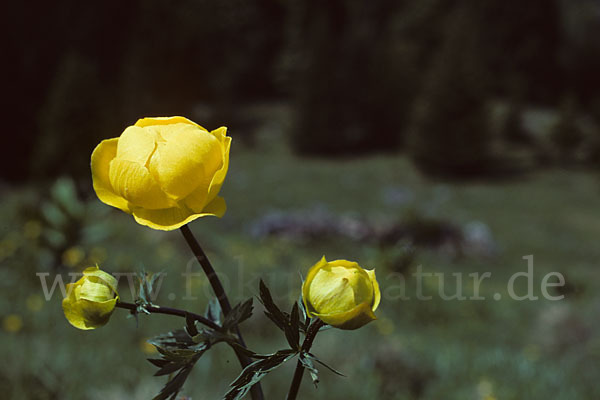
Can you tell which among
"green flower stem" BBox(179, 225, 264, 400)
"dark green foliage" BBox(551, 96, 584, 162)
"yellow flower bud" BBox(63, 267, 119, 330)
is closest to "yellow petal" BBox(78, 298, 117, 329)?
"yellow flower bud" BBox(63, 267, 119, 330)

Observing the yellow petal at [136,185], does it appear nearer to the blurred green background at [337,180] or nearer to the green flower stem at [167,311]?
the green flower stem at [167,311]

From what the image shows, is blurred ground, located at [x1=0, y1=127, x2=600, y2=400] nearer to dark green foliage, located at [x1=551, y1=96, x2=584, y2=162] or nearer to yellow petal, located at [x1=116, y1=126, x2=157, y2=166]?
yellow petal, located at [x1=116, y1=126, x2=157, y2=166]

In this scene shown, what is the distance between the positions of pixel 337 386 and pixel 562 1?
24480 millimetres

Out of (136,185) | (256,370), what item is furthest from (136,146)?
(256,370)

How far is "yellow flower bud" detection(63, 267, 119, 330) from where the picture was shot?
0.55 metres

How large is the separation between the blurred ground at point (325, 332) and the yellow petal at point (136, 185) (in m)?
0.18

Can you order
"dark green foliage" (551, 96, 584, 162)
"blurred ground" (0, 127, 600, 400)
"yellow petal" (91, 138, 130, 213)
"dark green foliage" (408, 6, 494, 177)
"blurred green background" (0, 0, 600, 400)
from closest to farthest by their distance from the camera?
"yellow petal" (91, 138, 130, 213)
"blurred ground" (0, 127, 600, 400)
"blurred green background" (0, 0, 600, 400)
"dark green foliage" (408, 6, 494, 177)
"dark green foliage" (551, 96, 584, 162)

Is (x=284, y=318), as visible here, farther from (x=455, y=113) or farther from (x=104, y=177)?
(x=455, y=113)

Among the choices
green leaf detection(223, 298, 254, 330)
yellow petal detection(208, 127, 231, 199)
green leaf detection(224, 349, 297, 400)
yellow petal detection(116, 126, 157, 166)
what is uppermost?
yellow petal detection(116, 126, 157, 166)

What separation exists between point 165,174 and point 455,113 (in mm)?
16826

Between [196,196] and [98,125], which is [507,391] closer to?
[196,196]

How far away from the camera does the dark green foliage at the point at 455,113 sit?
1633 cm

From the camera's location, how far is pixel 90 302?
551mm

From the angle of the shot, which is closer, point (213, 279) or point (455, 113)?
point (213, 279)
